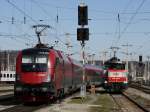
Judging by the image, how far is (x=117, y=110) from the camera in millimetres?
26406

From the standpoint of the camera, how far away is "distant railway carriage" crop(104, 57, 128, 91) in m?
49.1

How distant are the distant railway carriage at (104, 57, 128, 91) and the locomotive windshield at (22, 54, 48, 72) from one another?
21.0 m

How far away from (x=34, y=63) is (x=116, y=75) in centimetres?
2130

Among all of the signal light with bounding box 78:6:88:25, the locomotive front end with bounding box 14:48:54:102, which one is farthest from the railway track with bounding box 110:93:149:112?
the signal light with bounding box 78:6:88:25

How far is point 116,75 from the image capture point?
49.2 m

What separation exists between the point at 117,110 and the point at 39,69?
5.58 m

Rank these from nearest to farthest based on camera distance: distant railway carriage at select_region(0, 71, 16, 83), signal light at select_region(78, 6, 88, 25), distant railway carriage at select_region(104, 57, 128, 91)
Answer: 1. signal light at select_region(78, 6, 88, 25)
2. distant railway carriage at select_region(104, 57, 128, 91)
3. distant railway carriage at select_region(0, 71, 16, 83)

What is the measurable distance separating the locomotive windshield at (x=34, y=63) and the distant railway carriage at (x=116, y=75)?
20965mm

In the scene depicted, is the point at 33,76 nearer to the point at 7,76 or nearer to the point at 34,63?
the point at 34,63

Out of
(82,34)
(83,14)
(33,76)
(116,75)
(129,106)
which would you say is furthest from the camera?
(116,75)

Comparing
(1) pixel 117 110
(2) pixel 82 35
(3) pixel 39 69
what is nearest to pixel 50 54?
(3) pixel 39 69

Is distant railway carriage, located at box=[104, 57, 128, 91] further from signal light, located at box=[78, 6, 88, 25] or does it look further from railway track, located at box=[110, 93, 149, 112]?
signal light, located at box=[78, 6, 88, 25]

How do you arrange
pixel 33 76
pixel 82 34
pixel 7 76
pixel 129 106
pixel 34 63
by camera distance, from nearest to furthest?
pixel 33 76 < pixel 34 63 < pixel 129 106 < pixel 82 34 < pixel 7 76

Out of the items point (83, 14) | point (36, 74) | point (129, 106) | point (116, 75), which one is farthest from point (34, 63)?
point (116, 75)
